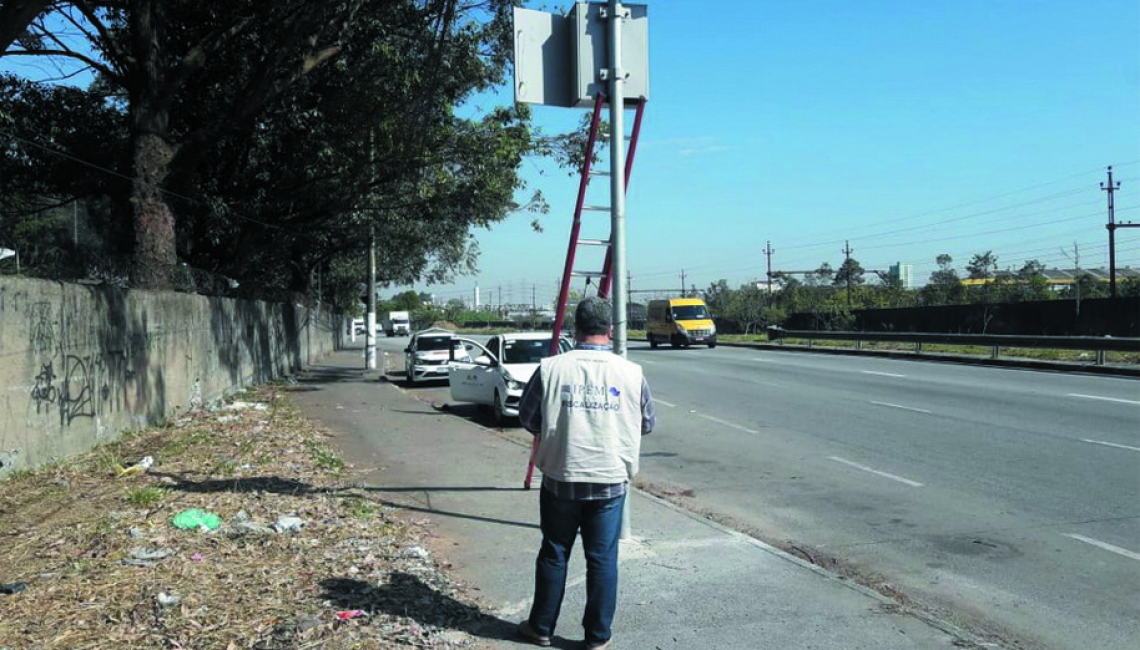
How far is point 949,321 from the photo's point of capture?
115 feet

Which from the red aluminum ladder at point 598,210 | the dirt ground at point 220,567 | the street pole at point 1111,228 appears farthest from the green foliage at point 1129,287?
the dirt ground at point 220,567

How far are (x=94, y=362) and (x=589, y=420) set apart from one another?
840 centimetres

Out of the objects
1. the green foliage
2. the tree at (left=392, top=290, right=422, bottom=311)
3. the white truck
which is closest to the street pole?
the green foliage

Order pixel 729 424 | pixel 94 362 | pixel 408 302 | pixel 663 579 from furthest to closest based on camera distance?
pixel 408 302
pixel 729 424
pixel 94 362
pixel 663 579

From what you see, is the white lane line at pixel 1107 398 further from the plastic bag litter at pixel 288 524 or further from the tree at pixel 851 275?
the tree at pixel 851 275

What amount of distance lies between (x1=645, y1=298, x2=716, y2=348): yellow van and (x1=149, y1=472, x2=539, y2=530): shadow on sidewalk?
31.1 metres

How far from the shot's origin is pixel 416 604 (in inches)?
178

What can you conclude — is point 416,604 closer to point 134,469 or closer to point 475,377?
point 134,469

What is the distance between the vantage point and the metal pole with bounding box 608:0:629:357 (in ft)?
19.0

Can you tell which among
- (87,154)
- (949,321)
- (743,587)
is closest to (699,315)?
(949,321)

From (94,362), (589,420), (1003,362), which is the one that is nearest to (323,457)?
(94,362)

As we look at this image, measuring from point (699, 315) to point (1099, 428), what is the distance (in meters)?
28.3

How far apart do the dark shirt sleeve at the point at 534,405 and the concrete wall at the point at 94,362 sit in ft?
19.9

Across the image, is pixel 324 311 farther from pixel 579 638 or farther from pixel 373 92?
pixel 579 638
